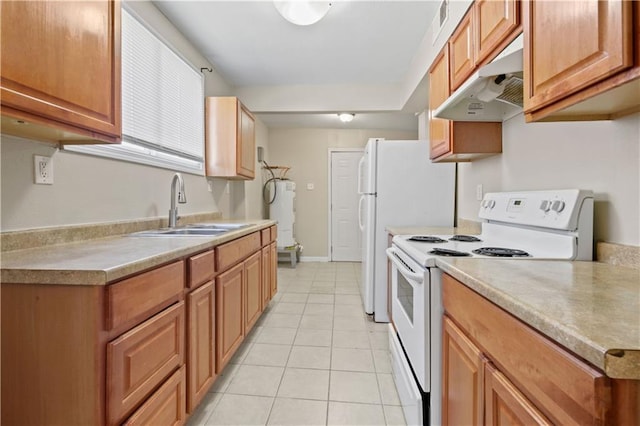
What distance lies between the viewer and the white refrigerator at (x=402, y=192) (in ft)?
9.20

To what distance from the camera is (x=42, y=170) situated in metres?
1.37

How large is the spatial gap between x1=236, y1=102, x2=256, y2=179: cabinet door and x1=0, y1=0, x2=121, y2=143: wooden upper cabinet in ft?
5.91

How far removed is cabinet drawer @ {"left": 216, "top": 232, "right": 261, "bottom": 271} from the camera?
1769 mm

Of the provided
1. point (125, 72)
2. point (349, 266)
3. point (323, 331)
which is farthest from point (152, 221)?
point (349, 266)

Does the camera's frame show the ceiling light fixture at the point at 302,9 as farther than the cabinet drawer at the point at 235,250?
Yes

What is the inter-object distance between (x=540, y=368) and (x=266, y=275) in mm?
2447

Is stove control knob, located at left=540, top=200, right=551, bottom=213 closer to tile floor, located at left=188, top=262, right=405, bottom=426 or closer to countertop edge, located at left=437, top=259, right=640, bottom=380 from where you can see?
countertop edge, located at left=437, top=259, right=640, bottom=380

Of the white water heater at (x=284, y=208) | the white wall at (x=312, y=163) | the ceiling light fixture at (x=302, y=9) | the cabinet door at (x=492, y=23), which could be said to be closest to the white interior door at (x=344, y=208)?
the white wall at (x=312, y=163)

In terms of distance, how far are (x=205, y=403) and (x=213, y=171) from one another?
2.05m

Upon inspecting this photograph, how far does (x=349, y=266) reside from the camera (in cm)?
532

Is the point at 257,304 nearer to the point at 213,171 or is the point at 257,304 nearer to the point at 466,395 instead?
the point at 213,171

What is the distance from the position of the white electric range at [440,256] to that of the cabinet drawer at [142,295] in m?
1.00

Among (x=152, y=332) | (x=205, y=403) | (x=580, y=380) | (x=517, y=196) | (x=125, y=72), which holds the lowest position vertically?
(x=205, y=403)

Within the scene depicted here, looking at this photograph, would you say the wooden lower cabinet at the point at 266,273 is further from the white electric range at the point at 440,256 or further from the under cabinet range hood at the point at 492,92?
the under cabinet range hood at the point at 492,92
